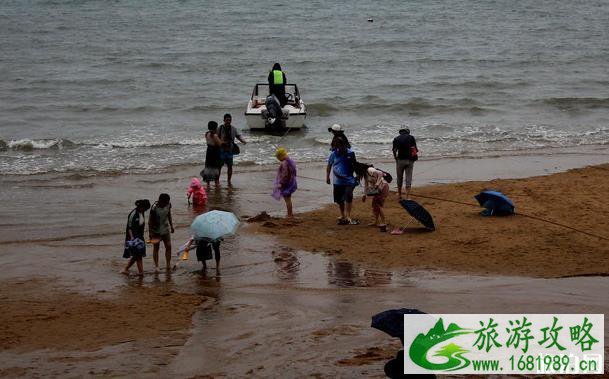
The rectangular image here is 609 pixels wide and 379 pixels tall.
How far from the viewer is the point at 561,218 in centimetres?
1435

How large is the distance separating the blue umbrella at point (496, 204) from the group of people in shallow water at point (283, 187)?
1.66 m

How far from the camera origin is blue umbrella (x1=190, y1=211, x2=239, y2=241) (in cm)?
1195

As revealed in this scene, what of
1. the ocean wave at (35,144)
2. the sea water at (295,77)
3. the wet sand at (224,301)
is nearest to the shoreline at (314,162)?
the sea water at (295,77)

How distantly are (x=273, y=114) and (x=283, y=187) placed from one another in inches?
399

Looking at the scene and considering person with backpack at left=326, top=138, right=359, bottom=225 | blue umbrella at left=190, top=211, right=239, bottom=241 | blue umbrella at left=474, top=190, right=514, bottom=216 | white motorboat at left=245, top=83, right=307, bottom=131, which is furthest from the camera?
white motorboat at left=245, top=83, right=307, bottom=131

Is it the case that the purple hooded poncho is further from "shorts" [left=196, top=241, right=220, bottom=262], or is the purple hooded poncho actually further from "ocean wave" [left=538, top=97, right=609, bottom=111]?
"ocean wave" [left=538, top=97, right=609, bottom=111]

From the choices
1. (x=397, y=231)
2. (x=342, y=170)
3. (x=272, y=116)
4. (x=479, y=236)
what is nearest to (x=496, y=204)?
(x=479, y=236)

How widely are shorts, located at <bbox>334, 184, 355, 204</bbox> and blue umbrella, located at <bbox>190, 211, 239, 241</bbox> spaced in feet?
9.35

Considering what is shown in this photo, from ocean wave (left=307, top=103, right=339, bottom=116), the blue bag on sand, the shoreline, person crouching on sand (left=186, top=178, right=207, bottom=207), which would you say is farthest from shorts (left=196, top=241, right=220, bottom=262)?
ocean wave (left=307, top=103, right=339, bottom=116)

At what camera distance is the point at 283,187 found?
1517 cm

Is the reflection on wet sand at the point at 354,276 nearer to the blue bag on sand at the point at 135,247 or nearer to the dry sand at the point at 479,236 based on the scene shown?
the dry sand at the point at 479,236

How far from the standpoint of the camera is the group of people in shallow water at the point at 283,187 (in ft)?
40.0

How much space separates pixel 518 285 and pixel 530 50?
3661 cm

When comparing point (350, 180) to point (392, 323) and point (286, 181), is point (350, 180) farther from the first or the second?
point (392, 323)
